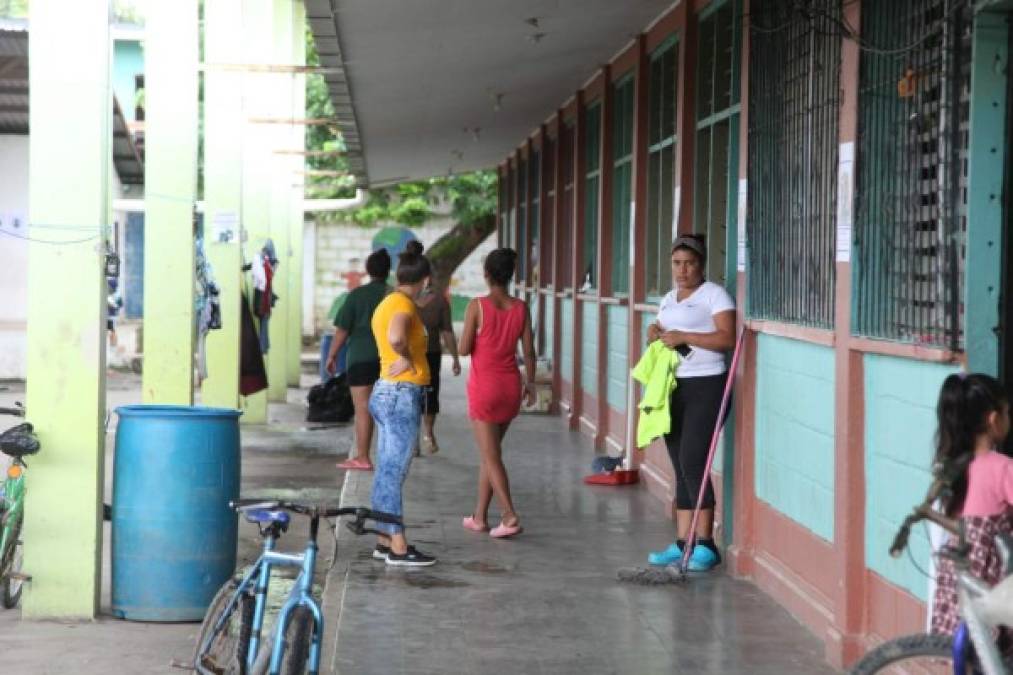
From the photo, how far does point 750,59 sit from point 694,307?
1295 mm

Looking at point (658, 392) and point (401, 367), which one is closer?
point (658, 392)

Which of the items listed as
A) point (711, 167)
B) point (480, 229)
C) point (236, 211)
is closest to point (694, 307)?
point (711, 167)

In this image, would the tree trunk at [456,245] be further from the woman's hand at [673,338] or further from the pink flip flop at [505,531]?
the woman's hand at [673,338]

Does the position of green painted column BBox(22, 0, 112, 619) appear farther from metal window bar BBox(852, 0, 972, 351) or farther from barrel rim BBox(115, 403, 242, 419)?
metal window bar BBox(852, 0, 972, 351)

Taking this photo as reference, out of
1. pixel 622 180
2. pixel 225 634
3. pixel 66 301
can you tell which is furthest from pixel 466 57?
pixel 225 634

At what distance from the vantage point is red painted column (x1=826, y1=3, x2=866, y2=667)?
21.9 ft

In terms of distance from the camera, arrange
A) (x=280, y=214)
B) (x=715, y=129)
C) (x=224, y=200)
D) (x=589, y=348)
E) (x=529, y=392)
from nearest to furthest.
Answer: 1. (x=529, y=392)
2. (x=715, y=129)
3. (x=224, y=200)
4. (x=589, y=348)
5. (x=280, y=214)

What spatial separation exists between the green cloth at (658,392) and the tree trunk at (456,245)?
2315cm

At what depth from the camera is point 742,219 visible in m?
8.74

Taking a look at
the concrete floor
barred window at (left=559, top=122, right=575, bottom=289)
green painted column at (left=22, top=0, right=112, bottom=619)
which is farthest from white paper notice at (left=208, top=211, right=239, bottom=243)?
green painted column at (left=22, top=0, right=112, bottom=619)

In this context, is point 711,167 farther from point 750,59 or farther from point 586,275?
point 586,275

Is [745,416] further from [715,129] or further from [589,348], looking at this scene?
[589,348]

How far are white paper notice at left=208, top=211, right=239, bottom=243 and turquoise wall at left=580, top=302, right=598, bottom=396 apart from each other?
3397 mm

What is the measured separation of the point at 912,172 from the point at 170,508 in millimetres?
3636
